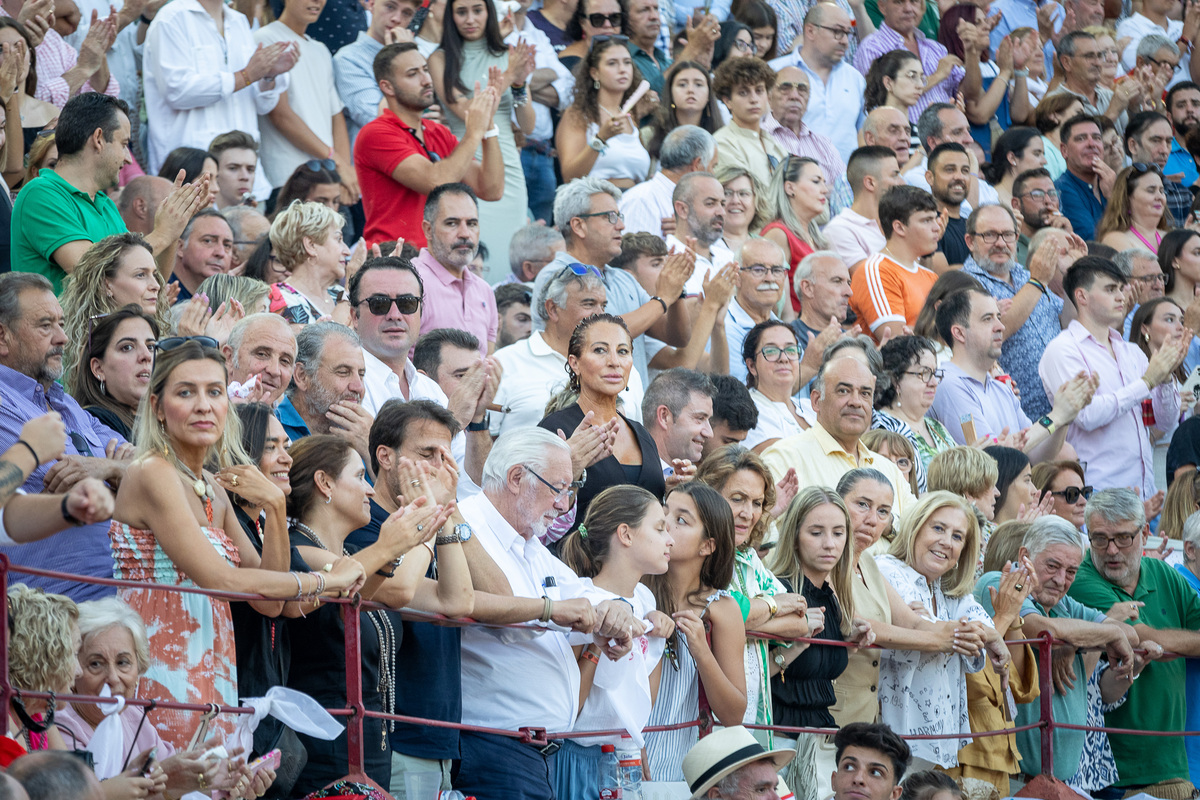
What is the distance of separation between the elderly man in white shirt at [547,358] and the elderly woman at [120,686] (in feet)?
9.84

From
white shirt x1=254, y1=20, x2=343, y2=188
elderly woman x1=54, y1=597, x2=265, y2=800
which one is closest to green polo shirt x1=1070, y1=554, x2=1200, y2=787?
elderly woman x1=54, y1=597, x2=265, y2=800

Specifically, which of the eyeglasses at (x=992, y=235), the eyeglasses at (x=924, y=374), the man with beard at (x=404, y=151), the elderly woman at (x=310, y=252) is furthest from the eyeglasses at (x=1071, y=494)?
the elderly woman at (x=310, y=252)

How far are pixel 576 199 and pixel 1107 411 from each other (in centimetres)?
345

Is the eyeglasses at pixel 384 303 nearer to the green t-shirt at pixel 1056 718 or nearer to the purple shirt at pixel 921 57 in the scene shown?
the green t-shirt at pixel 1056 718

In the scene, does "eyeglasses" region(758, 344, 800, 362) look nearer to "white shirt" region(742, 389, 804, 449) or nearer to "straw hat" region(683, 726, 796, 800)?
"white shirt" region(742, 389, 804, 449)

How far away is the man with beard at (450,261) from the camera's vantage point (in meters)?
7.77

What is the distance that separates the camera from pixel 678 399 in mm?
6816

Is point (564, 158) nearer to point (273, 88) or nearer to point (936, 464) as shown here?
point (273, 88)

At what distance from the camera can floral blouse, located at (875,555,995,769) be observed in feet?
20.9

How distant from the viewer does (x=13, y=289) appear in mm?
5125

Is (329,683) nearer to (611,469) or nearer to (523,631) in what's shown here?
(523,631)

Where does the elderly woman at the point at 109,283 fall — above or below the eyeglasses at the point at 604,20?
below

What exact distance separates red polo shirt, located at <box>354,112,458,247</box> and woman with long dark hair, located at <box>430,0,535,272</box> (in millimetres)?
1032

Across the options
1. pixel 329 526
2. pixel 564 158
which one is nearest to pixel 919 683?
pixel 329 526
